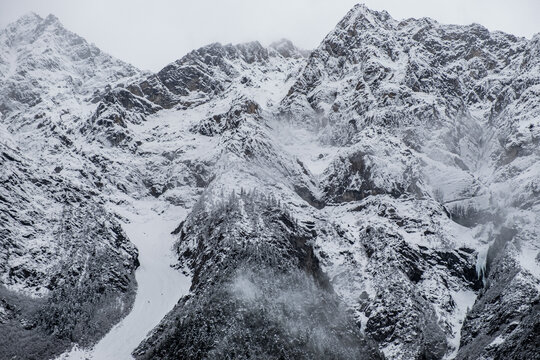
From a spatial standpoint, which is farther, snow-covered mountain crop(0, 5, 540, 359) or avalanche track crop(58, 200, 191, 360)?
avalanche track crop(58, 200, 191, 360)

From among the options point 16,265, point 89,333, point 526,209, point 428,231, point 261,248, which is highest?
point 526,209

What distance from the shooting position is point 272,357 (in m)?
139

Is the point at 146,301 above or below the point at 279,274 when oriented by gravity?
below

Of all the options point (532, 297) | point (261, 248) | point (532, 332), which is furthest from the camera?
point (261, 248)

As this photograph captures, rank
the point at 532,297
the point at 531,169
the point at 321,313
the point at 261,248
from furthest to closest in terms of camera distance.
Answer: the point at 531,169, the point at 261,248, the point at 321,313, the point at 532,297

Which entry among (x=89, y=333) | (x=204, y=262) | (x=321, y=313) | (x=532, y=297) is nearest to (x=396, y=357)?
(x=321, y=313)

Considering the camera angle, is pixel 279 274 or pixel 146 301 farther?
pixel 146 301

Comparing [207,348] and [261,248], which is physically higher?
[261,248]

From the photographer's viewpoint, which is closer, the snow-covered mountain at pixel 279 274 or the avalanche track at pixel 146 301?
the snow-covered mountain at pixel 279 274

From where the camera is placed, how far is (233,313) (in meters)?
146

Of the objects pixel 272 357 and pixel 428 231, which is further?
pixel 428 231

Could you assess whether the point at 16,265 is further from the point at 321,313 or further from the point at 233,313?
the point at 321,313

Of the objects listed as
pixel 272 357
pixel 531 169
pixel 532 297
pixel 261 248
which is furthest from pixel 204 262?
pixel 531 169

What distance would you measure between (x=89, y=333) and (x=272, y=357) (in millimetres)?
46894
